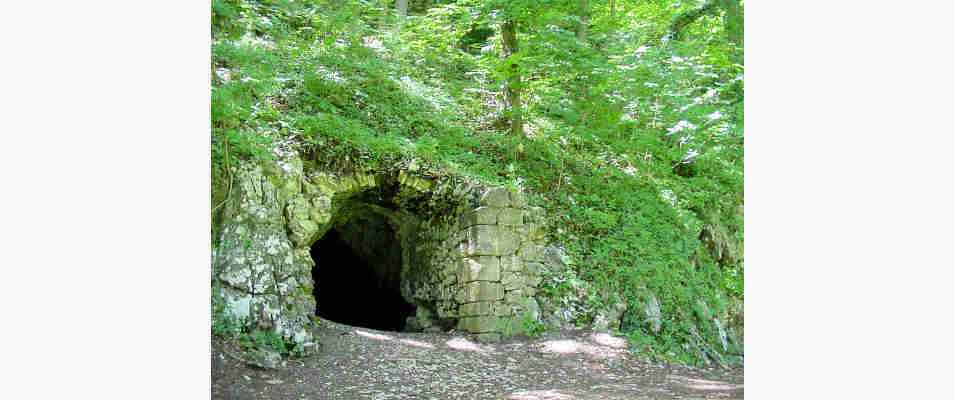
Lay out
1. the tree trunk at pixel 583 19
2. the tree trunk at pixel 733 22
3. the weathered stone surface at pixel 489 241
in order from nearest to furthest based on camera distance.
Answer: the tree trunk at pixel 733 22, the weathered stone surface at pixel 489 241, the tree trunk at pixel 583 19

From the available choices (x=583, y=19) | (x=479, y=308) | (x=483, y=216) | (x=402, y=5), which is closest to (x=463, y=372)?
(x=479, y=308)

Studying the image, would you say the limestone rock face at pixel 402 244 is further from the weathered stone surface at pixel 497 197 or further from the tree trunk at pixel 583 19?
the tree trunk at pixel 583 19

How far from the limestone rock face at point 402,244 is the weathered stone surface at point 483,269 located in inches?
0.4

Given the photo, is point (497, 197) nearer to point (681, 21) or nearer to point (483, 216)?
point (483, 216)

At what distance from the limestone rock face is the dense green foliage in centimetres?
30

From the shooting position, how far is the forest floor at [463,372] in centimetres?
420

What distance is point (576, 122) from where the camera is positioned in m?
7.20

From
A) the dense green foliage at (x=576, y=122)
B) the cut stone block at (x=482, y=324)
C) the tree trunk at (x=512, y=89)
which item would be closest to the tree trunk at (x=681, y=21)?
the dense green foliage at (x=576, y=122)

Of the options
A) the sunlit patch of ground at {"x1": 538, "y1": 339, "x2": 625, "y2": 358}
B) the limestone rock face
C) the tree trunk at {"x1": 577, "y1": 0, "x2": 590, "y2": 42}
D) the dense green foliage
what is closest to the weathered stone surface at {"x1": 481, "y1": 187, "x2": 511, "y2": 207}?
the limestone rock face

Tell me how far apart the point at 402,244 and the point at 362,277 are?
121cm

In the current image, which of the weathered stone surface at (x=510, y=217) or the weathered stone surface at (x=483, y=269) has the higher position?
the weathered stone surface at (x=510, y=217)

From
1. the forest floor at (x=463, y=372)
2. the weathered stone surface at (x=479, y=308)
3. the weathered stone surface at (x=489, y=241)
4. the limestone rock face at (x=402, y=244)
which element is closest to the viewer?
the forest floor at (x=463, y=372)

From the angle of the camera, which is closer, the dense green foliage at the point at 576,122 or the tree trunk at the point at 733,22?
the tree trunk at the point at 733,22
